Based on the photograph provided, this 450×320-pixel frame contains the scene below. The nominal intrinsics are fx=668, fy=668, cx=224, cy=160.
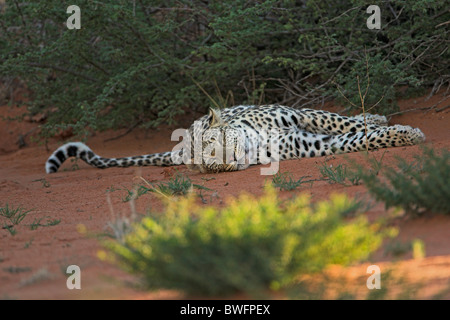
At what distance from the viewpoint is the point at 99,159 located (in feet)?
27.7

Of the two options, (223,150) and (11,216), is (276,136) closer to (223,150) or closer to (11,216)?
(223,150)

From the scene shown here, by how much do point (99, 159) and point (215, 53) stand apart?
200 centimetres

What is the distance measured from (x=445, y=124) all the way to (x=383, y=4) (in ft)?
6.11

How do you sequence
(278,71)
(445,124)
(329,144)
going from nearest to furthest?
(329,144), (445,124), (278,71)

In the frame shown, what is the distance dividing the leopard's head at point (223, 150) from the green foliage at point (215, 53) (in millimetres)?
1233

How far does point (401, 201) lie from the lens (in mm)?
3873

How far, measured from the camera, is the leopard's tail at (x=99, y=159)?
8.04m


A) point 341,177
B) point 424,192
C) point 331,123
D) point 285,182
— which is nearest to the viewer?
point 424,192

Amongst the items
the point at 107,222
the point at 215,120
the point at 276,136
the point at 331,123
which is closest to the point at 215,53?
the point at 215,120

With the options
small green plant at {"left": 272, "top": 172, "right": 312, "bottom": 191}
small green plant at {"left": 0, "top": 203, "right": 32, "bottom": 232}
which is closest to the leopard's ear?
small green plant at {"left": 272, "top": 172, "right": 312, "bottom": 191}

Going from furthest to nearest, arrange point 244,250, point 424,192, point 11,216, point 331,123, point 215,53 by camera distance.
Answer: point 215,53 → point 331,123 → point 11,216 → point 424,192 → point 244,250
